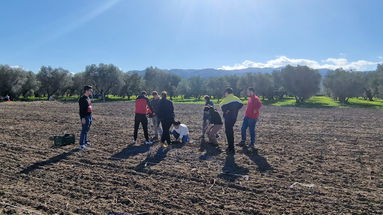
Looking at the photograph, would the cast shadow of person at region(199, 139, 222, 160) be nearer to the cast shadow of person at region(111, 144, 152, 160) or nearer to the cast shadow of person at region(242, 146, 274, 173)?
the cast shadow of person at region(242, 146, 274, 173)

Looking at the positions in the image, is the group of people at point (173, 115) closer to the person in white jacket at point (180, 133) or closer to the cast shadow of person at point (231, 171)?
the person in white jacket at point (180, 133)

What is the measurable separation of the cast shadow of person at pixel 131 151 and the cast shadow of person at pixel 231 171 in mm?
3143

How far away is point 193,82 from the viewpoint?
90.2 m

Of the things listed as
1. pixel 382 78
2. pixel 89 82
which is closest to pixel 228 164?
pixel 382 78

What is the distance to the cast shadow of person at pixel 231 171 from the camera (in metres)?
7.09

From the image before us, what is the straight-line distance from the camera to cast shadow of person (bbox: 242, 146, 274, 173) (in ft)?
25.9

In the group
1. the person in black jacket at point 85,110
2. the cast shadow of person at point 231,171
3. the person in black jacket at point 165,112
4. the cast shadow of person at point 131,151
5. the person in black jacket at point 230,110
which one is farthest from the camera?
the person in black jacket at point 165,112

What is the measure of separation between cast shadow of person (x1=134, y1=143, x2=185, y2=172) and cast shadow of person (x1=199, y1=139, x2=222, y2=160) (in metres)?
0.92

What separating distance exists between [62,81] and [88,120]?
69.0 m

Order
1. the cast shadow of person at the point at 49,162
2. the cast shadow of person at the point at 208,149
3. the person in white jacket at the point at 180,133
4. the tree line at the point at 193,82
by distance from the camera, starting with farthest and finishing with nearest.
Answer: the tree line at the point at 193,82 → the person in white jacket at the point at 180,133 → the cast shadow of person at the point at 208,149 → the cast shadow of person at the point at 49,162

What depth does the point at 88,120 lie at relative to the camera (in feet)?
33.1

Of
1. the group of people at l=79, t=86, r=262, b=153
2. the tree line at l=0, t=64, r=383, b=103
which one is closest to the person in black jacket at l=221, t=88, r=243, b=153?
the group of people at l=79, t=86, r=262, b=153

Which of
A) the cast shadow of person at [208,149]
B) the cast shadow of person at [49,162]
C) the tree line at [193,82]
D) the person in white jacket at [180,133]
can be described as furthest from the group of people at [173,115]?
the tree line at [193,82]

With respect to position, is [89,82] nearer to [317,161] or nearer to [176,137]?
[176,137]
